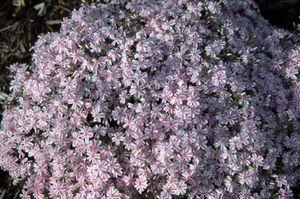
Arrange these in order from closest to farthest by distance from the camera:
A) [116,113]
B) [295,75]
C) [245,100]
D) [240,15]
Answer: [116,113] → [245,100] → [295,75] → [240,15]

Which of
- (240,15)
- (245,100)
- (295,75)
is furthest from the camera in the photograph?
(240,15)

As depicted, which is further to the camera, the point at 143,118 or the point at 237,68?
the point at 237,68

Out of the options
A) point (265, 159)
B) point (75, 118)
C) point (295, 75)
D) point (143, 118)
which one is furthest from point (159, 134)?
point (295, 75)

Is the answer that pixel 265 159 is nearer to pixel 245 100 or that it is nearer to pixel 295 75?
pixel 245 100

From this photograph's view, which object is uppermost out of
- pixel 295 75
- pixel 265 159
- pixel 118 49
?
pixel 118 49

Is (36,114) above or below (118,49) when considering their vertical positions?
below

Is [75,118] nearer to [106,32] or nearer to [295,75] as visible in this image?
[106,32]
